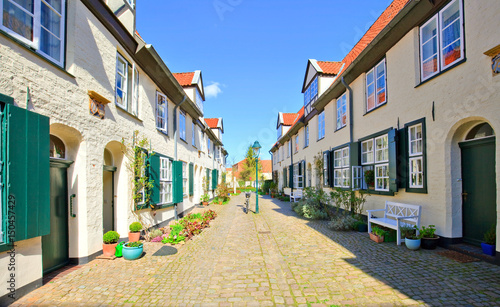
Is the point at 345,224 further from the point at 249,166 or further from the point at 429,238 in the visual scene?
the point at 249,166

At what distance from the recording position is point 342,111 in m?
11.3

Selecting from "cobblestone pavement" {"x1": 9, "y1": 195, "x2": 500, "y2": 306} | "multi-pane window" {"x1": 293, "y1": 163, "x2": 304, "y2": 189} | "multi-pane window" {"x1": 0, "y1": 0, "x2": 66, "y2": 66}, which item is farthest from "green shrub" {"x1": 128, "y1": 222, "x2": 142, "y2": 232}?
"multi-pane window" {"x1": 293, "y1": 163, "x2": 304, "y2": 189}

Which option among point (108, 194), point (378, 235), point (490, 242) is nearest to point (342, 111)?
point (378, 235)

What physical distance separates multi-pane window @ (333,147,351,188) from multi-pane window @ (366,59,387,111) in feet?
7.96

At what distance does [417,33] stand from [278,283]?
6900mm

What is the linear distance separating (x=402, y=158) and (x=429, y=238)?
2.17 metres

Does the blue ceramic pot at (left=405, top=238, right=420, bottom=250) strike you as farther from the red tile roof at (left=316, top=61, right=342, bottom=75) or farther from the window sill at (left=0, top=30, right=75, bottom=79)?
the red tile roof at (left=316, top=61, right=342, bottom=75)

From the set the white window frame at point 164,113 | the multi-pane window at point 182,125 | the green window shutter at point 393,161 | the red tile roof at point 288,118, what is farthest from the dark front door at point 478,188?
the red tile roof at point 288,118

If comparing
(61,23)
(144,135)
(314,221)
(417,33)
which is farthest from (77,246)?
(417,33)

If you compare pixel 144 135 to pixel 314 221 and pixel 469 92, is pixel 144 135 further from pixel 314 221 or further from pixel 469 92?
pixel 469 92

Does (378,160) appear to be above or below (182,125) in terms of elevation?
below

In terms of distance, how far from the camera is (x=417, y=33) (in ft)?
21.2

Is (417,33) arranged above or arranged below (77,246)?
above

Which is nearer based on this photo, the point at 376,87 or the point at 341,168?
the point at 376,87
